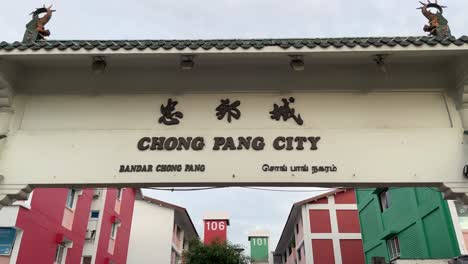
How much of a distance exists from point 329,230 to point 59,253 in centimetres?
2076

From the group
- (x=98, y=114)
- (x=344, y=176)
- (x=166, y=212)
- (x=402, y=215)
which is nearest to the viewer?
(x=344, y=176)

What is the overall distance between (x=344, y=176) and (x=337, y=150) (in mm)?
415

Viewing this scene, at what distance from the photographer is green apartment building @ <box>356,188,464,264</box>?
11977mm

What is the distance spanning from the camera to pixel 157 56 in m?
5.74

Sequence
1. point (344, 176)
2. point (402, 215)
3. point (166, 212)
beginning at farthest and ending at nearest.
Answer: point (166, 212), point (402, 215), point (344, 176)

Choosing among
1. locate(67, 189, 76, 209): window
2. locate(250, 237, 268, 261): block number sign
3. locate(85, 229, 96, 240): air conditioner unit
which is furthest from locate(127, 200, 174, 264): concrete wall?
locate(250, 237, 268, 261): block number sign

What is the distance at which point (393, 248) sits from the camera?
17078 millimetres

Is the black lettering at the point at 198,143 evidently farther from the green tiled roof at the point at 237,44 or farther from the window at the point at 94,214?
the window at the point at 94,214

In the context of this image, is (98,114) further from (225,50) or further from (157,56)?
(225,50)

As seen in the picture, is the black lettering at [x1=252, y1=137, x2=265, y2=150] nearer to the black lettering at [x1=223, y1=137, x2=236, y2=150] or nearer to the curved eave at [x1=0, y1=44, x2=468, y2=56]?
the black lettering at [x1=223, y1=137, x2=236, y2=150]

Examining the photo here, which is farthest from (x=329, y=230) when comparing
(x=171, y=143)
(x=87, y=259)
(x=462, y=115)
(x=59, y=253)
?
(x=171, y=143)

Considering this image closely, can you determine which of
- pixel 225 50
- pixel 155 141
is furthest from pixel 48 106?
pixel 225 50

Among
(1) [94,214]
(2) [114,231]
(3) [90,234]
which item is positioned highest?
(1) [94,214]

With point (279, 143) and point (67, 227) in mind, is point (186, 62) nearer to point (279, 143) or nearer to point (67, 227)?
point (279, 143)
